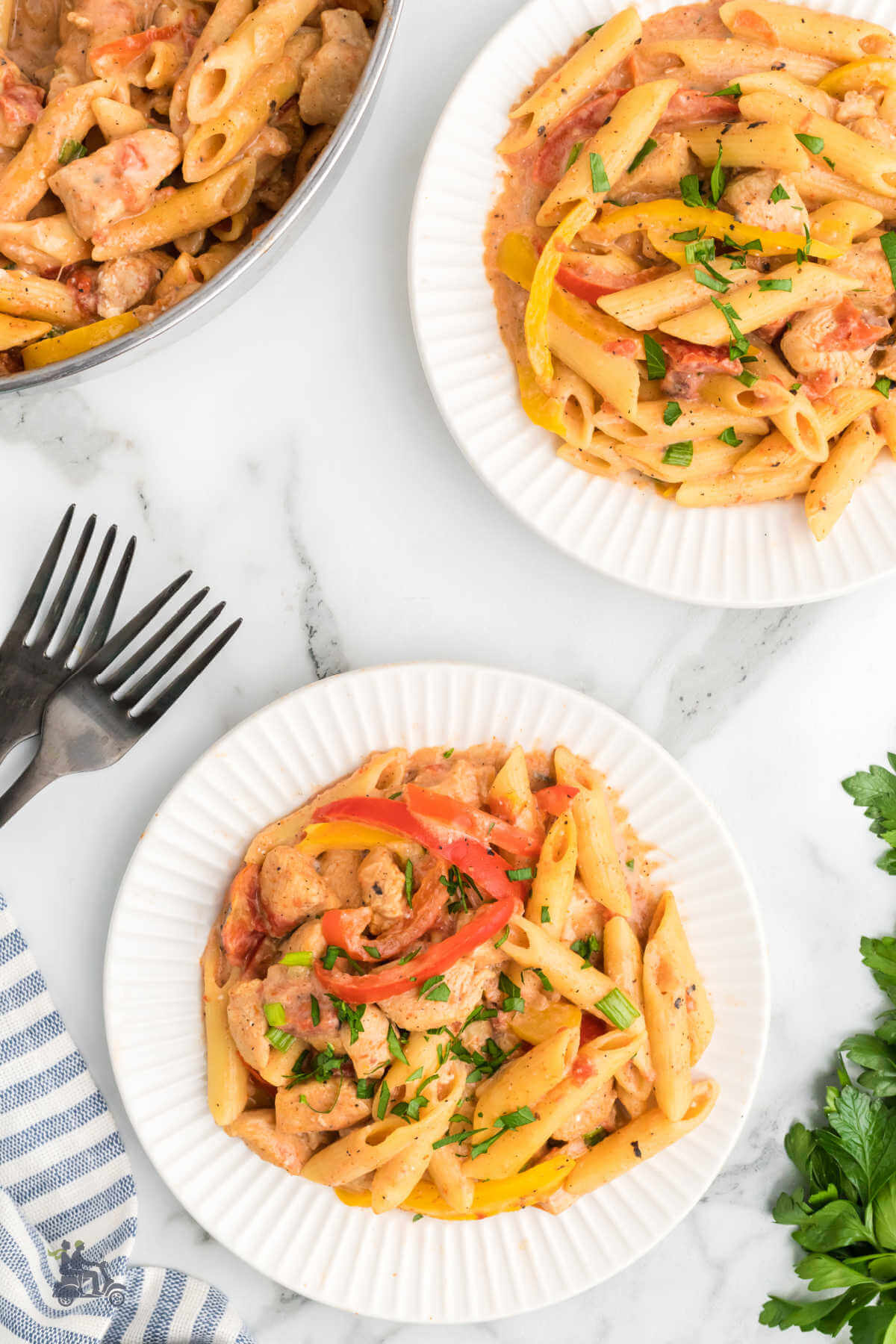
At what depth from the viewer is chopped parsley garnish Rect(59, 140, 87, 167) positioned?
1484mm

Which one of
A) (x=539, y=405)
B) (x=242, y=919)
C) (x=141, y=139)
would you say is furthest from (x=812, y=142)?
(x=242, y=919)

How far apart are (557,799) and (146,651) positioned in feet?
2.37

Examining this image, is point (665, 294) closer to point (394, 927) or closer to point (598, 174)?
point (598, 174)

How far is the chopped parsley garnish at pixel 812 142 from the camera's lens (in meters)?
1.64

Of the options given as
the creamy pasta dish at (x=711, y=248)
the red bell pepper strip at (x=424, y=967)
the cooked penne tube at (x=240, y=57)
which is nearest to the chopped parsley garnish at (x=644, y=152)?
the creamy pasta dish at (x=711, y=248)

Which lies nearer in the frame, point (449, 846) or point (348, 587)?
point (449, 846)

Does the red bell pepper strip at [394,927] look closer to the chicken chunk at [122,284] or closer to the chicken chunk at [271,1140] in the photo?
the chicken chunk at [271,1140]

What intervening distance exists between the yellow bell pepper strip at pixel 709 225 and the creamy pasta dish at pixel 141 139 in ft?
1.52

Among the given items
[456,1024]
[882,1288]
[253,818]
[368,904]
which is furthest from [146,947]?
[882,1288]

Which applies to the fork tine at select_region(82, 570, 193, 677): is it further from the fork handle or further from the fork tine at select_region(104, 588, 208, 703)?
the fork handle

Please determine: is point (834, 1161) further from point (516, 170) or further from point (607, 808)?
point (516, 170)

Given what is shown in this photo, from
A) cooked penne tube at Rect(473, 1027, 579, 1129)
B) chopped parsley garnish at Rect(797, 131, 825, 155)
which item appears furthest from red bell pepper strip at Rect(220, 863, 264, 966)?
chopped parsley garnish at Rect(797, 131, 825, 155)

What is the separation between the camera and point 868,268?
1.68m

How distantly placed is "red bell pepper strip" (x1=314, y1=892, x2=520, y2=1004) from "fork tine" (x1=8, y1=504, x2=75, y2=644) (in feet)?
2.46
